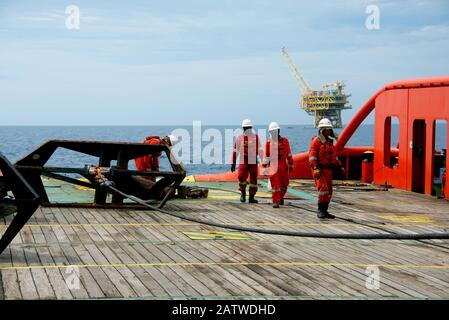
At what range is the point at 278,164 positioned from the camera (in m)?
13.4

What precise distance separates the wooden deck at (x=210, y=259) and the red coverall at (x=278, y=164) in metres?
0.99

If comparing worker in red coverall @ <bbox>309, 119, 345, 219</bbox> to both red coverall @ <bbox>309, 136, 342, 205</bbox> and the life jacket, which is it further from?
the life jacket

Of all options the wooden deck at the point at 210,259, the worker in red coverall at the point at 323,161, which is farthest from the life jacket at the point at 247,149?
the worker in red coverall at the point at 323,161

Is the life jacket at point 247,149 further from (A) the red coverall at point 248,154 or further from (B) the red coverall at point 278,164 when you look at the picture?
(B) the red coverall at point 278,164

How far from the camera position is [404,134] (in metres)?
17.1

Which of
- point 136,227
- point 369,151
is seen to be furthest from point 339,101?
point 136,227

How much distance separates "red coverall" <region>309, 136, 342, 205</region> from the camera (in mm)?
11781

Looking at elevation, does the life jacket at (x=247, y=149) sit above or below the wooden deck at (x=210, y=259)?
above

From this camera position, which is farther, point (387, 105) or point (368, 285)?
point (387, 105)

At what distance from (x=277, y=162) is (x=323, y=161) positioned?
1.75 m

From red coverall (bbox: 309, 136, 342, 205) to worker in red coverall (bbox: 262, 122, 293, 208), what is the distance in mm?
1498

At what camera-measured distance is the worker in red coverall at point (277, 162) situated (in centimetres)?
1334
